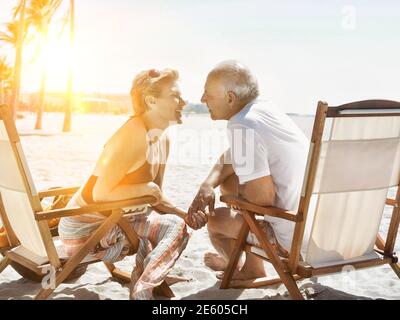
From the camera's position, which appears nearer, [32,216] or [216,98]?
[32,216]

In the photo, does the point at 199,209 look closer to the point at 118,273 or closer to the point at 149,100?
the point at 149,100

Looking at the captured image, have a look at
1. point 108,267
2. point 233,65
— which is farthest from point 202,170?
point 233,65

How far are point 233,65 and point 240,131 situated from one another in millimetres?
465

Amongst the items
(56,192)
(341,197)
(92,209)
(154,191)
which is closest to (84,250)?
(92,209)

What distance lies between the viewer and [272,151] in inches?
122

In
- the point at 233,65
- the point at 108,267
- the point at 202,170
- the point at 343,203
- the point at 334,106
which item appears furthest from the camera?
the point at 202,170

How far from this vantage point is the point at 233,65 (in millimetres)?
3234

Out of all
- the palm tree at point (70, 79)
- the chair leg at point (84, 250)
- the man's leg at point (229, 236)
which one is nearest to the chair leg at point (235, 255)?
the man's leg at point (229, 236)

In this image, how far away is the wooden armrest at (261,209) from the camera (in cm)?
284

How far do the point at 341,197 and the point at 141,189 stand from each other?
3.89 feet

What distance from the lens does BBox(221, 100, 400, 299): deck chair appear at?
280 cm

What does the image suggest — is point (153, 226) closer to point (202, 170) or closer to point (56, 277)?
point (56, 277)

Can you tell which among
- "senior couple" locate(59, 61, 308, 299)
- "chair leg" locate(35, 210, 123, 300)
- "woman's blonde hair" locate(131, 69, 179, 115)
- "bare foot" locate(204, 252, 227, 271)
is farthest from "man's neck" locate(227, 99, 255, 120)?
"bare foot" locate(204, 252, 227, 271)

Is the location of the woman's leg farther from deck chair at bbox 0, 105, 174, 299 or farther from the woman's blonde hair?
the woman's blonde hair
